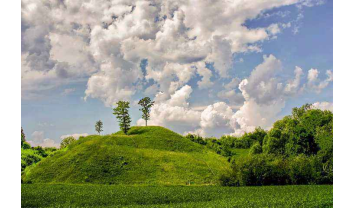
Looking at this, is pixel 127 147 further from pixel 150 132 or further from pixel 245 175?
pixel 245 175

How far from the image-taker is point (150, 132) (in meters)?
86.9

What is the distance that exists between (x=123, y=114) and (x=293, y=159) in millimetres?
47866

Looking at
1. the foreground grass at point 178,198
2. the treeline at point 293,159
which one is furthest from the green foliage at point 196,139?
the foreground grass at point 178,198

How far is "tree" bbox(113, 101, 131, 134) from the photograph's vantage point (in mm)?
84250

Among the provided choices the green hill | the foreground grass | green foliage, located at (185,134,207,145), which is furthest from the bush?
green foliage, located at (185,134,207,145)

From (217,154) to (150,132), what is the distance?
20645 mm

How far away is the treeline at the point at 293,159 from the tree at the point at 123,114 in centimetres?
3084

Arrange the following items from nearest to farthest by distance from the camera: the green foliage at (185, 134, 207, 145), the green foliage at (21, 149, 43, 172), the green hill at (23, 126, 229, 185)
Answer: the green hill at (23, 126, 229, 185)
the green foliage at (21, 149, 43, 172)
the green foliage at (185, 134, 207, 145)

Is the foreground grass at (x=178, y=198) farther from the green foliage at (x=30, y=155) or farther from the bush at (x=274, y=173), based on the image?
the green foliage at (x=30, y=155)

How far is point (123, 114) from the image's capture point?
277 feet

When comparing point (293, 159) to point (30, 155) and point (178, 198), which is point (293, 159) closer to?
point (178, 198)

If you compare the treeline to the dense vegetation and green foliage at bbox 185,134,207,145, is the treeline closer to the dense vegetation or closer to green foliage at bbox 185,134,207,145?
green foliage at bbox 185,134,207,145

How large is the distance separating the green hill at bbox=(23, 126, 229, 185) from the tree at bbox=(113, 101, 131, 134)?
485 centimetres

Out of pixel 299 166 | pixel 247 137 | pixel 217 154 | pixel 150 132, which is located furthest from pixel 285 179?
pixel 247 137
